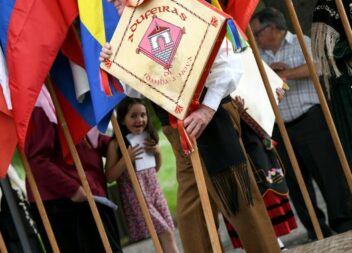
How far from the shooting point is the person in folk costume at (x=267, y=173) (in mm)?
5801

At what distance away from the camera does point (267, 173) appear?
5859 millimetres

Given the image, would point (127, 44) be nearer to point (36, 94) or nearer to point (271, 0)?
point (36, 94)

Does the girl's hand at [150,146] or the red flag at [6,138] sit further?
the girl's hand at [150,146]

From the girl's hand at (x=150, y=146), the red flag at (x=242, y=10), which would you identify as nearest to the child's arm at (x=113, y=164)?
the girl's hand at (x=150, y=146)

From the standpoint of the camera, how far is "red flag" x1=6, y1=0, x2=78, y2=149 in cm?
482

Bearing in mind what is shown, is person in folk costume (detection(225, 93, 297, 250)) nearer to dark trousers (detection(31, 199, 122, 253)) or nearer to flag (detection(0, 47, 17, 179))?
dark trousers (detection(31, 199, 122, 253))

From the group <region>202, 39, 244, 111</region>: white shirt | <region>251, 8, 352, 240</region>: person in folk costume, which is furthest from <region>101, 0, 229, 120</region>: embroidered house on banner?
<region>251, 8, 352, 240</region>: person in folk costume

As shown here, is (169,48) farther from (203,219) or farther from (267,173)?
(267,173)

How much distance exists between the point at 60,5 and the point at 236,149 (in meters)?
1.09

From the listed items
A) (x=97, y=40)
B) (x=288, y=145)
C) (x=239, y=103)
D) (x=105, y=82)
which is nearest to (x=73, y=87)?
(x=97, y=40)

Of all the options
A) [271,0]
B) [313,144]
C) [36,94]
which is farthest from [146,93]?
[271,0]

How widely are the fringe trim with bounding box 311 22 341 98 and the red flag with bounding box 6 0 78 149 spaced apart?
48.9 inches

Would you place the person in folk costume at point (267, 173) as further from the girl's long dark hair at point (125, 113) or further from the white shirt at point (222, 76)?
the white shirt at point (222, 76)

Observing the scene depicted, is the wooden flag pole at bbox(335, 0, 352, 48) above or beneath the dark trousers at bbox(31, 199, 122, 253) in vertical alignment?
above
